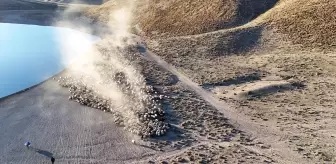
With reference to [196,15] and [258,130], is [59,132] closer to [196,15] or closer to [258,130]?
[258,130]

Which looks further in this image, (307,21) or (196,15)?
(196,15)

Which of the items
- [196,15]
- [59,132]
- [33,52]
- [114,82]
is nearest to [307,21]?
[196,15]

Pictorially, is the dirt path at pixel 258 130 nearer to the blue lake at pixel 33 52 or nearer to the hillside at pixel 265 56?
the hillside at pixel 265 56

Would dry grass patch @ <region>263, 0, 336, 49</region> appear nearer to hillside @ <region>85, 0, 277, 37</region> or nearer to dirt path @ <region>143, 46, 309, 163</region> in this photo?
hillside @ <region>85, 0, 277, 37</region>

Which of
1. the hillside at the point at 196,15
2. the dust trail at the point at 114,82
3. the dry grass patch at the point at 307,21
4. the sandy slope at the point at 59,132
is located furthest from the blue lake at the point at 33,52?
the dry grass patch at the point at 307,21

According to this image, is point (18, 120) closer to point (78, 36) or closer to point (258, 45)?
point (258, 45)
